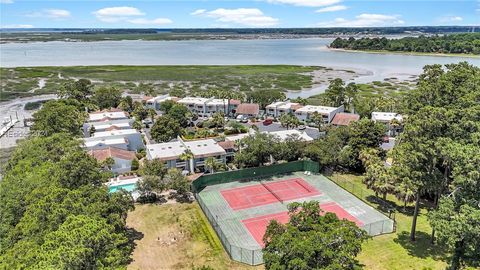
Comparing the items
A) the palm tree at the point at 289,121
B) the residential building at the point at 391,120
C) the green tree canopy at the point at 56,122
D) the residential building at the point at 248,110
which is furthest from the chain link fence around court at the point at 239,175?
the residential building at the point at 248,110

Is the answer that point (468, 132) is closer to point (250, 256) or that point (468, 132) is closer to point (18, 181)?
point (250, 256)

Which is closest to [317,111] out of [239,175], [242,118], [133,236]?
[242,118]

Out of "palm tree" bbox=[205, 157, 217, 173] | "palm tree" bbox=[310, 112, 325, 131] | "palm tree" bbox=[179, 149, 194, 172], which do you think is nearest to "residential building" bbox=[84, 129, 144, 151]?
"palm tree" bbox=[179, 149, 194, 172]

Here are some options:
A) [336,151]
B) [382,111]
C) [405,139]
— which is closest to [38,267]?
[405,139]

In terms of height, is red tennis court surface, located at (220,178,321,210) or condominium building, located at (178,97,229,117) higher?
condominium building, located at (178,97,229,117)

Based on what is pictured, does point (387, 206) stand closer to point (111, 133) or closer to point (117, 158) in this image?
point (117, 158)

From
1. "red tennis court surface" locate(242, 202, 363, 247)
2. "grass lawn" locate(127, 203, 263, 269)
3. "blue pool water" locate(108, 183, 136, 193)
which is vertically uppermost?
"blue pool water" locate(108, 183, 136, 193)

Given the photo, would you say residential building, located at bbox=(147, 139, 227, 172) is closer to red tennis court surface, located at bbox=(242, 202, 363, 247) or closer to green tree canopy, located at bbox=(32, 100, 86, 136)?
green tree canopy, located at bbox=(32, 100, 86, 136)

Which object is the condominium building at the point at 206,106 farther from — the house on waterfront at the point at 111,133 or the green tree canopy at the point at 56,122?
the green tree canopy at the point at 56,122
